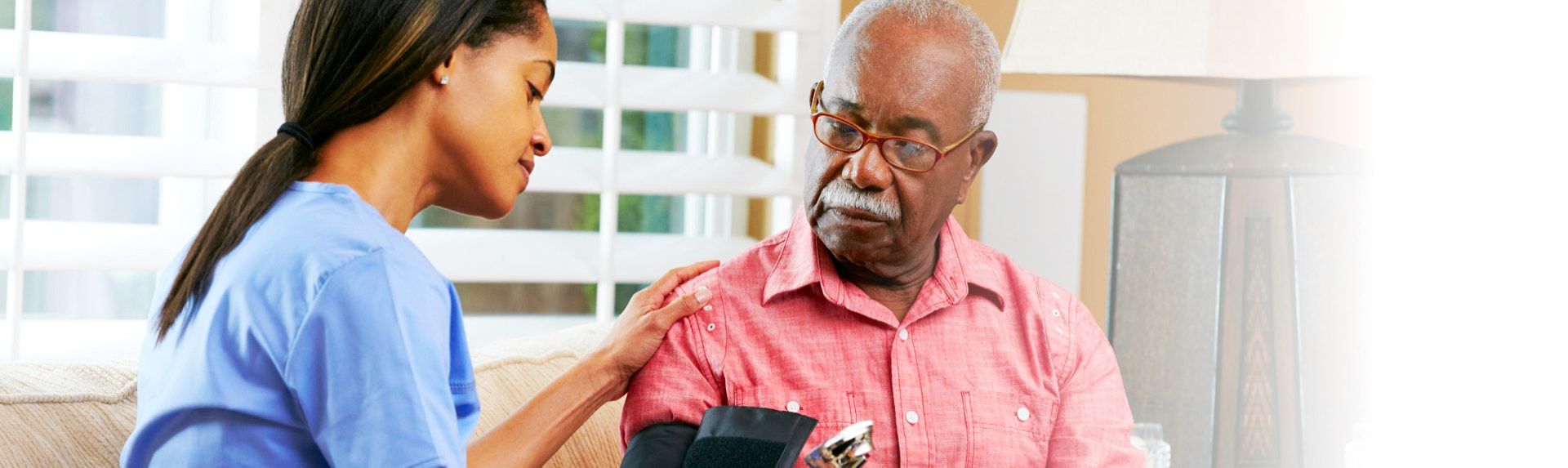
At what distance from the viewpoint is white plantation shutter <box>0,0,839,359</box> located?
1.52m

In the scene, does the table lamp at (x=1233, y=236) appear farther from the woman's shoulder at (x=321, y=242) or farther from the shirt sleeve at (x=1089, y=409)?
the woman's shoulder at (x=321, y=242)

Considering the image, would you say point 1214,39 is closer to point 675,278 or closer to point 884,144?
point 884,144

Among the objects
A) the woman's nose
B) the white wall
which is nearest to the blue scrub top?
the woman's nose

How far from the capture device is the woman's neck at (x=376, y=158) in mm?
864

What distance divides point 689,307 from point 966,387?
0.26m

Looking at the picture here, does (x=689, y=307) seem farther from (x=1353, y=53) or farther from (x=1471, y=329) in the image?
(x=1471, y=329)

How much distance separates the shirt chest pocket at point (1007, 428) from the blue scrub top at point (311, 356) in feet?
1.61

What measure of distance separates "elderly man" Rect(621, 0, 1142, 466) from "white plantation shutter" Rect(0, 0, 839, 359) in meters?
0.62

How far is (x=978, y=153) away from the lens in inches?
46.5

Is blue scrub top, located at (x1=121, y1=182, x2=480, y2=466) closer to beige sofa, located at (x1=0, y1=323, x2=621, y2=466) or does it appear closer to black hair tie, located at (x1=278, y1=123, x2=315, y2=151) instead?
black hair tie, located at (x1=278, y1=123, x2=315, y2=151)

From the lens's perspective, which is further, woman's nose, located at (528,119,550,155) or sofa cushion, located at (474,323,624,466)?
sofa cushion, located at (474,323,624,466)

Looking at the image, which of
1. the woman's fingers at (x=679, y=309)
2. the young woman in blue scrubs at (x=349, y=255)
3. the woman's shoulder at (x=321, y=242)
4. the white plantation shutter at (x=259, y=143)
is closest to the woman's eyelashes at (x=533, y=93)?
the young woman in blue scrubs at (x=349, y=255)

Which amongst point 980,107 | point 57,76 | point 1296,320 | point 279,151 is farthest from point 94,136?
point 1296,320

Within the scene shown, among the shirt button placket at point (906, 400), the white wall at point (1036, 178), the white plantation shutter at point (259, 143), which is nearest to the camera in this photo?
the shirt button placket at point (906, 400)
